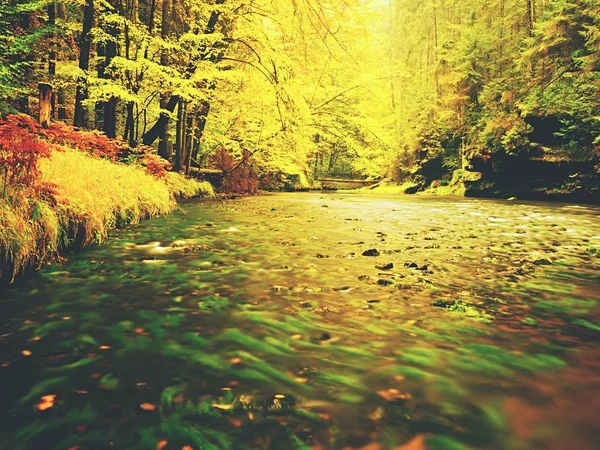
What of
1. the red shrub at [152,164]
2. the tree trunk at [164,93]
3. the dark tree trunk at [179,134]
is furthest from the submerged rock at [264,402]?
the dark tree trunk at [179,134]

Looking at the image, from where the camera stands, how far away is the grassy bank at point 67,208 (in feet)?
12.7

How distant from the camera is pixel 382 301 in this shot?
338cm

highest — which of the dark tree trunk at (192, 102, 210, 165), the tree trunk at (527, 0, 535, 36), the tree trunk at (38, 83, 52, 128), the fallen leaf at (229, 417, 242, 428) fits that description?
the tree trunk at (527, 0, 535, 36)

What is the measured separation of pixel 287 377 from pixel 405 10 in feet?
123

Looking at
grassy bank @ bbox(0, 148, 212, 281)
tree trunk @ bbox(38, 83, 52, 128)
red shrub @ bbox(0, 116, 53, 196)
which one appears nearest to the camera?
grassy bank @ bbox(0, 148, 212, 281)

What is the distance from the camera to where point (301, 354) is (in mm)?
2418

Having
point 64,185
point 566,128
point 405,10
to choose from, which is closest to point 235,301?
point 64,185

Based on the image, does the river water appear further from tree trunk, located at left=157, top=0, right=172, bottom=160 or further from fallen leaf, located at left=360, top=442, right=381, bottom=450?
tree trunk, located at left=157, top=0, right=172, bottom=160

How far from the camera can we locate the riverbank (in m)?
3.88

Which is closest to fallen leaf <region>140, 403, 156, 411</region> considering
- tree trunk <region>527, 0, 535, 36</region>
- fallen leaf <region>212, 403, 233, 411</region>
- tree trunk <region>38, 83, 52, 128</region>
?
fallen leaf <region>212, 403, 233, 411</region>

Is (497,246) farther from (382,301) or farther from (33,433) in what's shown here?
(33,433)

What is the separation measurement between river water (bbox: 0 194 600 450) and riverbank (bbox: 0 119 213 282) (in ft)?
1.07

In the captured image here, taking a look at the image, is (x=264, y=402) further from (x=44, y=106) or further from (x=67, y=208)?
(x=44, y=106)

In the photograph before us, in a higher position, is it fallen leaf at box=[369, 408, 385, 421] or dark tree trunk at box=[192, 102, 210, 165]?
dark tree trunk at box=[192, 102, 210, 165]
